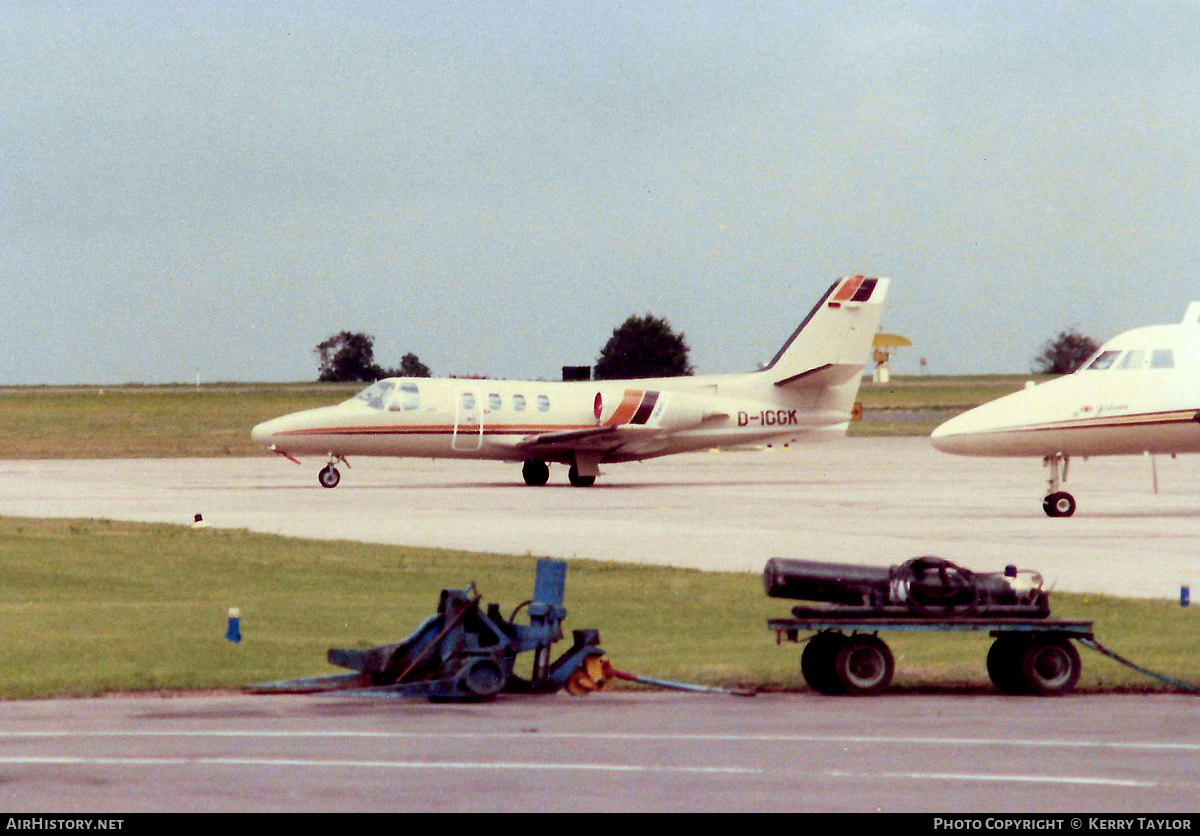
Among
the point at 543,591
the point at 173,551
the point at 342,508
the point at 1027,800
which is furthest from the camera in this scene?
the point at 342,508

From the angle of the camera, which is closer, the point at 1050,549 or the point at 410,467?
the point at 1050,549

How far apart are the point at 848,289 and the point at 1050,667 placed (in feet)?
119

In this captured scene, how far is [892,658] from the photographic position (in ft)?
44.1

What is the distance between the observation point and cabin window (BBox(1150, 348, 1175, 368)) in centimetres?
3219

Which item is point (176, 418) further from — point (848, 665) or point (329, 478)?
point (848, 665)

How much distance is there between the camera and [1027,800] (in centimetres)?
912

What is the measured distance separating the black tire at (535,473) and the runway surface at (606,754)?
3352 centimetres

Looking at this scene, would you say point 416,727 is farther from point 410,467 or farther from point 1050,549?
point 410,467

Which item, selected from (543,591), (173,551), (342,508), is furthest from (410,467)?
(543,591)

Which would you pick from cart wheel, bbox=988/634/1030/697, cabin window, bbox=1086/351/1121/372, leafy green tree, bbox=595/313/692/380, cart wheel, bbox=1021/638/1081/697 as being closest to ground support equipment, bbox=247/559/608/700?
cart wheel, bbox=988/634/1030/697

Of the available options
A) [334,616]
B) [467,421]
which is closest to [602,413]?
[467,421]

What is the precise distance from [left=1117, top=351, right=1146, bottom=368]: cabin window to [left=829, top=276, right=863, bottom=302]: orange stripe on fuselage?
16.9 metres
